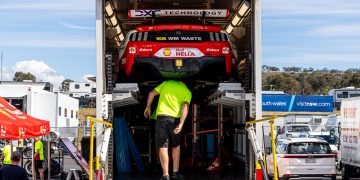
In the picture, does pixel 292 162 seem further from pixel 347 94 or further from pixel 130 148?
pixel 347 94

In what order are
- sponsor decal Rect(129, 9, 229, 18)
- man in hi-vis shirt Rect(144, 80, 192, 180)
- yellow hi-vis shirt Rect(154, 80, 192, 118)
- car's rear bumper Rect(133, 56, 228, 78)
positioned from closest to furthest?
man in hi-vis shirt Rect(144, 80, 192, 180)
yellow hi-vis shirt Rect(154, 80, 192, 118)
car's rear bumper Rect(133, 56, 228, 78)
sponsor decal Rect(129, 9, 229, 18)

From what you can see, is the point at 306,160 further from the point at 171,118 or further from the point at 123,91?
the point at 171,118

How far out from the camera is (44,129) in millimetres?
15367

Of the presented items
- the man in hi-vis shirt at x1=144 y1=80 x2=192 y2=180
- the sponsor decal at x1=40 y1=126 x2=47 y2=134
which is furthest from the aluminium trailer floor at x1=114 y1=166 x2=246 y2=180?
the sponsor decal at x1=40 y1=126 x2=47 y2=134

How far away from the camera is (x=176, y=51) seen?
9578mm

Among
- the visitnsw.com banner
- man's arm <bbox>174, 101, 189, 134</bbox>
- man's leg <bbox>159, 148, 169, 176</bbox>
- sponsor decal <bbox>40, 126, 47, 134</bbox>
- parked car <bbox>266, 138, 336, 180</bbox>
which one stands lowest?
parked car <bbox>266, 138, 336, 180</bbox>

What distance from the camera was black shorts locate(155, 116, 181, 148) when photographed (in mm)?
8760

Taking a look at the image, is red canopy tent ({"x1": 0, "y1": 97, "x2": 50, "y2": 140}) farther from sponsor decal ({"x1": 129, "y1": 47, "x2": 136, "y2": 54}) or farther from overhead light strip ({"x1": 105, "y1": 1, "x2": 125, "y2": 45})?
sponsor decal ({"x1": 129, "y1": 47, "x2": 136, "y2": 54})

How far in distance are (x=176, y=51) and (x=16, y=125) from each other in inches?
205

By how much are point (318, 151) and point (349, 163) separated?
5.32 ft

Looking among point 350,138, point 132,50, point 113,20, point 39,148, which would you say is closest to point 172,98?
point 132,50

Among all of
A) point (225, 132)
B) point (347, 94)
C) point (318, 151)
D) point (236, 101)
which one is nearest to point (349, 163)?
point (318, 151)

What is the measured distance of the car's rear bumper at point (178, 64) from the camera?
957 centimetres

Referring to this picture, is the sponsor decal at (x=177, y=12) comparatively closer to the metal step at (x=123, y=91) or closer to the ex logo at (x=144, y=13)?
the ex logo at (x=144, y=13)
